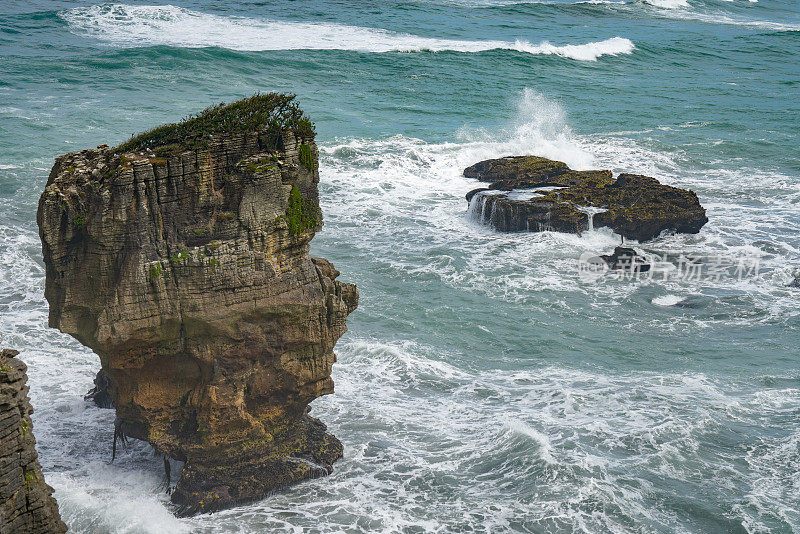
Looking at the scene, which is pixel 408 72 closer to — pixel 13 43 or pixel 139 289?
pixel 13 43

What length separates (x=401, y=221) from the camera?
34188 mm

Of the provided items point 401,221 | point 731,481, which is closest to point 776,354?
point 731,481

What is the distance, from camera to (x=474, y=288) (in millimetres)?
27891

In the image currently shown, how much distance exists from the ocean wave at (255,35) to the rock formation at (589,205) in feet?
101

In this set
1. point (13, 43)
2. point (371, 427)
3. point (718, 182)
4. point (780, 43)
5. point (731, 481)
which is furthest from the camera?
point (780, 43)

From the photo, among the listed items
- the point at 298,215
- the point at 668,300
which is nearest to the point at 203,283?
the point at 298,215

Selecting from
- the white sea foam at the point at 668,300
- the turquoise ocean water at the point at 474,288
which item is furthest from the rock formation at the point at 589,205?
the white sea foam at the point at 668,300

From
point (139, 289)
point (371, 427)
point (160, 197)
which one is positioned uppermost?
point (160, 197)

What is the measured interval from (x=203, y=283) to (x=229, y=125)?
107 inches

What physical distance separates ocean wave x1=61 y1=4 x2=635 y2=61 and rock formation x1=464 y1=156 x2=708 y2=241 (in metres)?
30.8

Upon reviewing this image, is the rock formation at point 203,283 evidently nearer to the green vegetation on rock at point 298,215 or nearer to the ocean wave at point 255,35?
the green vegetation on rock at point 298,215

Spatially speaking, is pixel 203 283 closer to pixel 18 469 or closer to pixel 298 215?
pixel 298 215

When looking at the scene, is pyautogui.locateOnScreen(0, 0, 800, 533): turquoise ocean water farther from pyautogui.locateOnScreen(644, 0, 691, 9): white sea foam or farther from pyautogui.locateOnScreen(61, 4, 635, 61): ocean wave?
pyautogui.locateOnScreen(644, 0, 691, 9): white sea foam

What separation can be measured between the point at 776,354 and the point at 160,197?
16.8 metres
